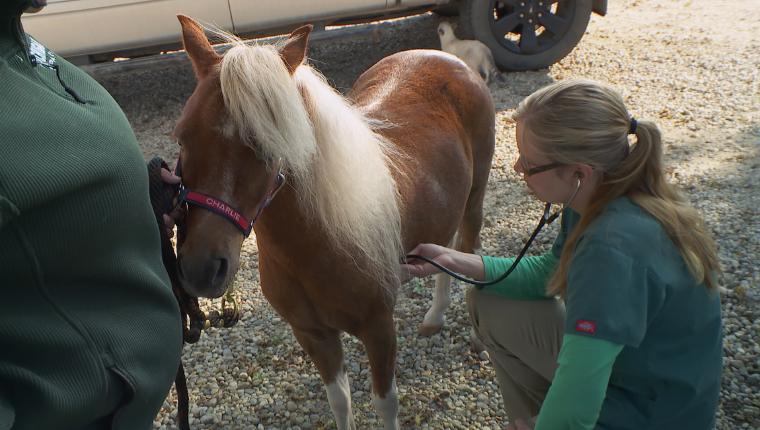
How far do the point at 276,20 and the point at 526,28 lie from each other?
2625 millimetres

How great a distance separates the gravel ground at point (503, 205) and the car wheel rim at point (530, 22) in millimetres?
302

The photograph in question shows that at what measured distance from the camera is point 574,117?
5.11 feet

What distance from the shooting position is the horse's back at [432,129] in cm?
241

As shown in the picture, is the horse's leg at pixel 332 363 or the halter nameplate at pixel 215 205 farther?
the horse's leg at pixel 332 363

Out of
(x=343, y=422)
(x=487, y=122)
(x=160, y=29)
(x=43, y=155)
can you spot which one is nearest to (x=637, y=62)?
(x=487, y=122)

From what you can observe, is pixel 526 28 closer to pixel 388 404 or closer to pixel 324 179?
pixel 388 404

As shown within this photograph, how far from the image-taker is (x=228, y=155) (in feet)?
5.16

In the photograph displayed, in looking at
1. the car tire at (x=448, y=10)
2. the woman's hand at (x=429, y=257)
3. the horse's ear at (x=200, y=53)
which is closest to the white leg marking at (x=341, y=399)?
the woman's hand at (x=429, y=257)

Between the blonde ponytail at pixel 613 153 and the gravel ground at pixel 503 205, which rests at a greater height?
the blonde ponytail at pixel 613 153

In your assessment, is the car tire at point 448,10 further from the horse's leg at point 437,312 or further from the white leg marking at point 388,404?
the white leg marking at point 388,404

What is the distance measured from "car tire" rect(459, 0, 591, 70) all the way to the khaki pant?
4.82m

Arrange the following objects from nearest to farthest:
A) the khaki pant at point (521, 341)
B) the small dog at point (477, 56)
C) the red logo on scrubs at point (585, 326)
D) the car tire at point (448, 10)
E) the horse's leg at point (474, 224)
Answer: the red logo on scrubs at point (585, 326) < the khaki pant at point (521, 341) < the horse's leg at point (474, 224) < the small dog at point (477, 56) < the car tire at point (448, 10)

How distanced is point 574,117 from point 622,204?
0.25 meters

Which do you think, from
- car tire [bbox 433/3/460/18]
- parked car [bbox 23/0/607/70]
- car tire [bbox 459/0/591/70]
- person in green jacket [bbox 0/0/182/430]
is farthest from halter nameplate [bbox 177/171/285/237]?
car tire [bbox 433/3/460/18]
